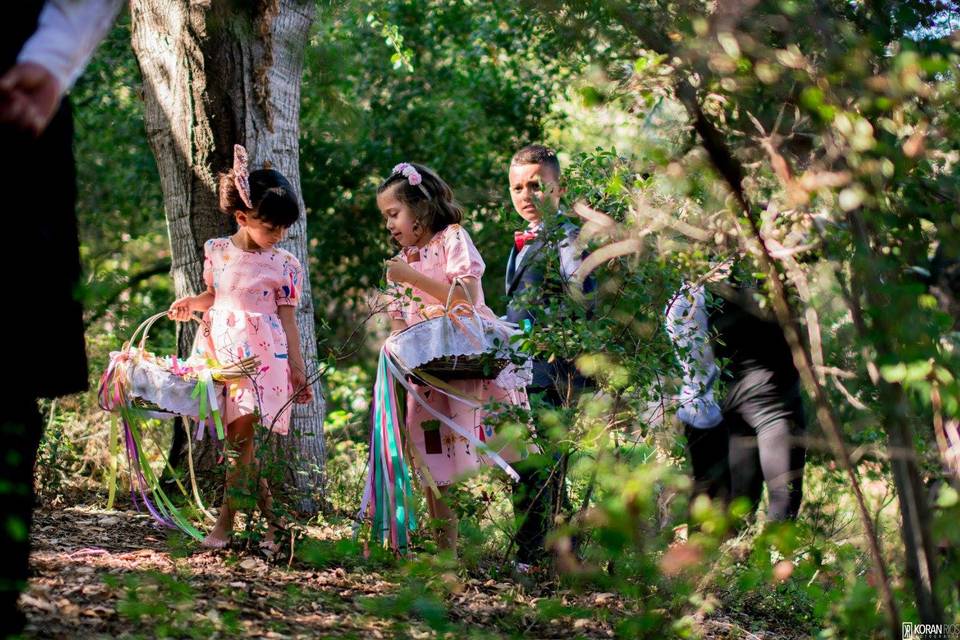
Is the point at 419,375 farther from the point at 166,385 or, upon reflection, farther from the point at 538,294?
the point at 166,385

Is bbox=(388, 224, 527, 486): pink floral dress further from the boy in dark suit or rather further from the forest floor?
the forest floor

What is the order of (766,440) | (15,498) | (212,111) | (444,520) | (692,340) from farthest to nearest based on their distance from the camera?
1. (212,111)
2. (766,440)
3. (692,340)
4. (444,520)
5. (15,498)

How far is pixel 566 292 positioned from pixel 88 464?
11.9 feet

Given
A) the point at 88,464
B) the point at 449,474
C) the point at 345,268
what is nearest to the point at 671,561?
the point at 449,474

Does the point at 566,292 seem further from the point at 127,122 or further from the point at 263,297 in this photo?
the point at 127,122

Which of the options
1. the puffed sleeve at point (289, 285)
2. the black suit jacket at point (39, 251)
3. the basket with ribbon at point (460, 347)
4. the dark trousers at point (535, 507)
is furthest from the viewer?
the puffed sleeve at point (289, 285)

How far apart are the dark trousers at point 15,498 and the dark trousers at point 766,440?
319cm

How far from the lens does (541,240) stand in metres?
4.32

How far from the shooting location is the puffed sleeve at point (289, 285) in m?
4.95

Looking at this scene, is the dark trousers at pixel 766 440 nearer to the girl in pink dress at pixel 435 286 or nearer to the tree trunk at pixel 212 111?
the girl in pink dress at pixel 435 286

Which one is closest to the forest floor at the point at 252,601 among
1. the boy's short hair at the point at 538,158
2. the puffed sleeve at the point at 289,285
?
the puffed sleeve at the point at 289,285

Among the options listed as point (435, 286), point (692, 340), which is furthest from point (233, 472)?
point (692, 340)

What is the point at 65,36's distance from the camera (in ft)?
7.80

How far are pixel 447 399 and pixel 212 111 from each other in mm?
1897
